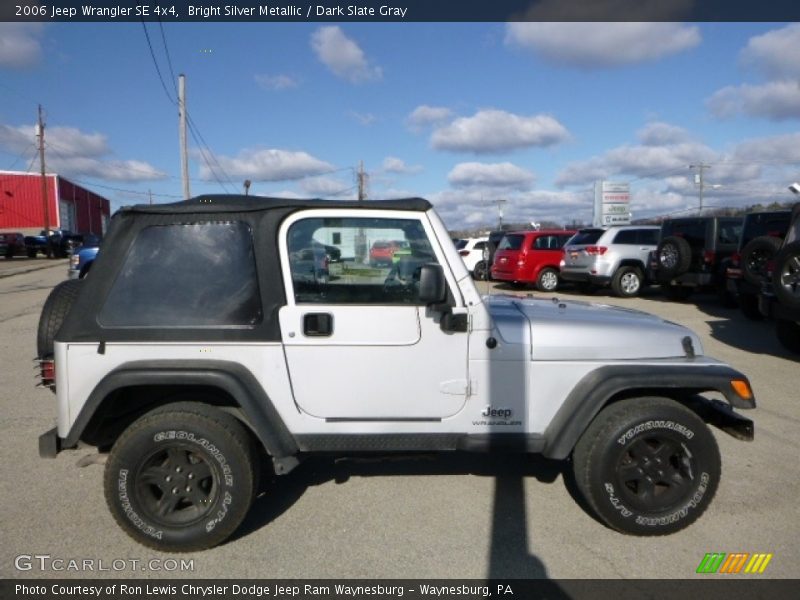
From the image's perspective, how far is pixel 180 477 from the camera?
10.7ft

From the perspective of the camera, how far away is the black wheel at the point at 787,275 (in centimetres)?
696

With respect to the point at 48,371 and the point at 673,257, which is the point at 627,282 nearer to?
the point at 673,257

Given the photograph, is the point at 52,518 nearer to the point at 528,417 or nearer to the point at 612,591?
the point at 528,417

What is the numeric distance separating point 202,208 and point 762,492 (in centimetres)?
393

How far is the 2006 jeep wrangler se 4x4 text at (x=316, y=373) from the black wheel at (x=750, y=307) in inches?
334

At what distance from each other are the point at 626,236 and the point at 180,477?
14.4m

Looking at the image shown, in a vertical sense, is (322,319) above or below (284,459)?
above

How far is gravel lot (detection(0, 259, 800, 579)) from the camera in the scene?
312 cm

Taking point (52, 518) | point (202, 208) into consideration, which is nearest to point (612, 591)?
point (202, 208)

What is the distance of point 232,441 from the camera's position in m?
3.19

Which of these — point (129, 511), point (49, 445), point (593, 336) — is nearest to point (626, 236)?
point (593, 336)

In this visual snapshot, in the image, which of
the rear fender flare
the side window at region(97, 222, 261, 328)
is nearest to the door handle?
the side window at region(97, 222, 261, 328)

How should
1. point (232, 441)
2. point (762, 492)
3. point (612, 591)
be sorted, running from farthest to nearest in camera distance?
point (762, 492), point (232, 441), point (612, 591)

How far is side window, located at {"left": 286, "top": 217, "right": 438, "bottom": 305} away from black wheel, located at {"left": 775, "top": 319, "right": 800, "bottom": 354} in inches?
267
